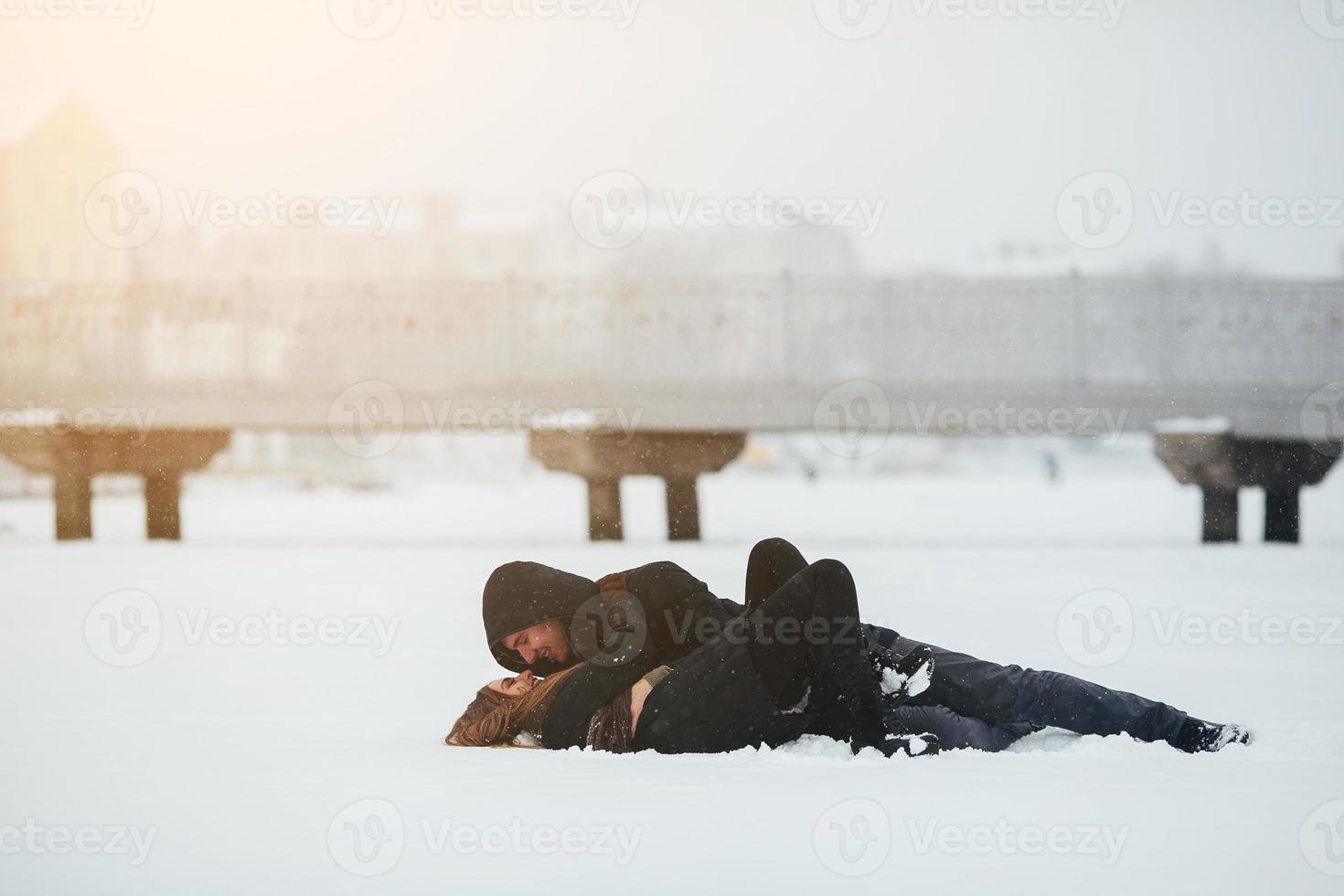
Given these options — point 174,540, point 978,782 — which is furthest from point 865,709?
point 174,540

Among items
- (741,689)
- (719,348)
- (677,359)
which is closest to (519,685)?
(741,689)

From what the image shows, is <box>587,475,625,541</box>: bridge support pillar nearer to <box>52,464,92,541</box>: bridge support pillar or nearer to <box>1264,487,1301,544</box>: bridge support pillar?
<box>52,464,92,541</box>: bridge support pillar

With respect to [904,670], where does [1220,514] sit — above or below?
below

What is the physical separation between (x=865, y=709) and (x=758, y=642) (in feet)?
1.26

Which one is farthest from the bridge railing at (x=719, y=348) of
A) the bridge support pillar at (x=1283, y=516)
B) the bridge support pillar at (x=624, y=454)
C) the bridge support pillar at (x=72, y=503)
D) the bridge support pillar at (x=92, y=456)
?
the bridge support pillar at (x=1283, y=516)

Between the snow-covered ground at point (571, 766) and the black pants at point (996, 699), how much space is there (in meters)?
0.07

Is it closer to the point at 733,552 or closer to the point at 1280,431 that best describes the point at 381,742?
the point at 733,552

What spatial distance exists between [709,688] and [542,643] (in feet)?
1.62

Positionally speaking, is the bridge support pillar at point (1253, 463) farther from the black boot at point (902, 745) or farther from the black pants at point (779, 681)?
the black pants at point (779, 681)

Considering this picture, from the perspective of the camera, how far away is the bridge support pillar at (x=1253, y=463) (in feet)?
40.3

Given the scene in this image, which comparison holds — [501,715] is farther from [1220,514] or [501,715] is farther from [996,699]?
[1220,514]

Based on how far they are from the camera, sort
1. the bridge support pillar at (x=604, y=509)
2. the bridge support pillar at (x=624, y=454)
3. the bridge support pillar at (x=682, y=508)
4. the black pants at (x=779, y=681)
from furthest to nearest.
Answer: the bridge support pillar at (x=682, y=508) → the bridge support pillar at (x=604, y=509) → the bridge support pillar at (x=624, y=454) → the black pants at (x=779, y=681)

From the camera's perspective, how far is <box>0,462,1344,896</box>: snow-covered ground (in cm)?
296

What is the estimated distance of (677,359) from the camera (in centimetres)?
1152
